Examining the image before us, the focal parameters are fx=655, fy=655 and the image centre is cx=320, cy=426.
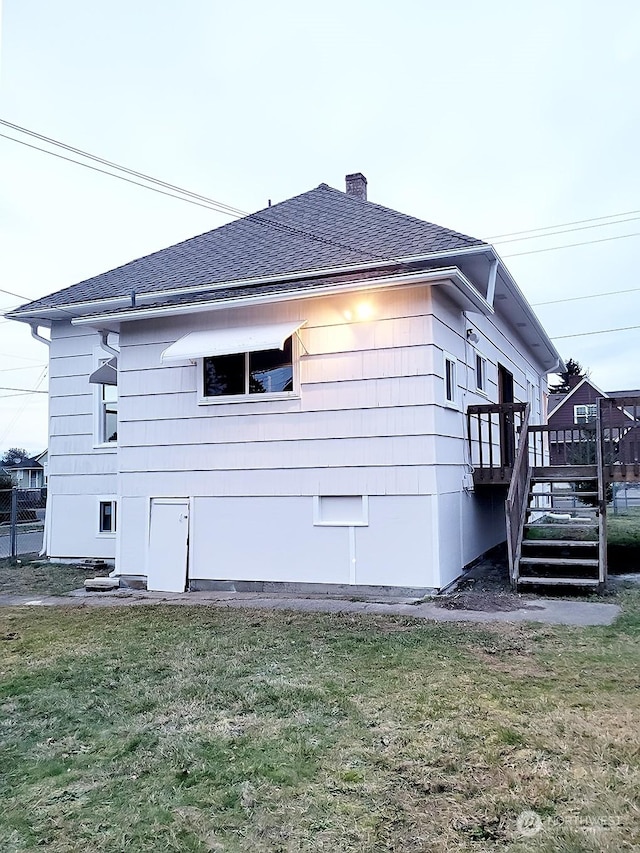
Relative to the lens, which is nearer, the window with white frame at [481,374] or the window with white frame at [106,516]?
the window with white frame at [481,374]

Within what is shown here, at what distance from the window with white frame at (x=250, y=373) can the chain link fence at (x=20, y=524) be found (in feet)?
19.3

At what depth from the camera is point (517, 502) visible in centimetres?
862

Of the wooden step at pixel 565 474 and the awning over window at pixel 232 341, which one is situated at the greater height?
the awning over window at pixel 232 341

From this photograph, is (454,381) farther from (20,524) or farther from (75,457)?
(20,524)

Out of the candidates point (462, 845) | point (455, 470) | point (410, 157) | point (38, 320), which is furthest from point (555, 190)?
point (462, 845)

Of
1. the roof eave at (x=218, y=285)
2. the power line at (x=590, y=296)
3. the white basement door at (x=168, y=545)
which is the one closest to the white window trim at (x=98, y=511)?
the white basement door at (x=168, y=545)

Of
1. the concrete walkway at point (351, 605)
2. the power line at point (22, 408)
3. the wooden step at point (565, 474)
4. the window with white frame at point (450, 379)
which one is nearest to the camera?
the concrete walkway at point (351, 605)

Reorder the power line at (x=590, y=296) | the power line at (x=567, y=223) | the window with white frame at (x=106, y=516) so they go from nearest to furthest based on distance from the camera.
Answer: the window with white frame at (x=106, y=516)
the power line at (x=567, y=223)
the power line at (x=590, y=296)

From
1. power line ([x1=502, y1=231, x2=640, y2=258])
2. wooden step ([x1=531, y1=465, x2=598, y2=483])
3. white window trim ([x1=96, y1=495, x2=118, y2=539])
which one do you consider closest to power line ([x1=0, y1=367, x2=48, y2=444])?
white window trim ([x1=96, y1=495, x2=118, y2=539])

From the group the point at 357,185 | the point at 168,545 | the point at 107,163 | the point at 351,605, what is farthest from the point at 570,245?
the point at 351,605

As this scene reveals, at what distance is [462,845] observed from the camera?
8.41 feet

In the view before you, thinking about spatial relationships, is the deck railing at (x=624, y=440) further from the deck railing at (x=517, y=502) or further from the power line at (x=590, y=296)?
the power line at (x=590, y=296)

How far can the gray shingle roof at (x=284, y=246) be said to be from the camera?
8586 millimetres

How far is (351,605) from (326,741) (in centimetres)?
388
